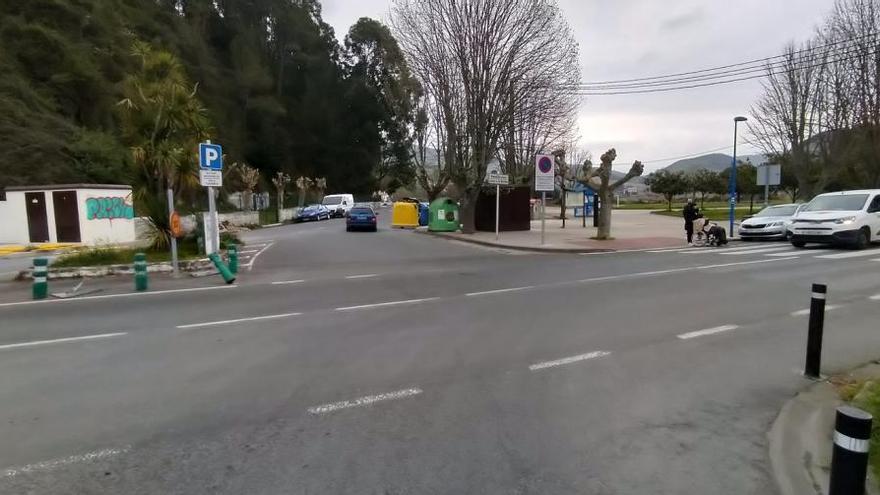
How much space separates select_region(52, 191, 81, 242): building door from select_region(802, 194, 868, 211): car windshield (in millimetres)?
26511

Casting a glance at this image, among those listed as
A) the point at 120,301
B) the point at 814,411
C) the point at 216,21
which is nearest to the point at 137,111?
the point at 120,301

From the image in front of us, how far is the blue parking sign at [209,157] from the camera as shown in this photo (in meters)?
13.1

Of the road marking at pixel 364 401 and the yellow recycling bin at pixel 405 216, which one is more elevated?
the yellow recycling bin at pixel 405 216

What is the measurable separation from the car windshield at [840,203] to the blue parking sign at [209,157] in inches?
713

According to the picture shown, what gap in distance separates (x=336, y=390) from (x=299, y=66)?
226 ft

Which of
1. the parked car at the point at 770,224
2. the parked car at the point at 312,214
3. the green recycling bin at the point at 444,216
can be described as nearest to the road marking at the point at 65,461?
the parked car at the point at 770,224

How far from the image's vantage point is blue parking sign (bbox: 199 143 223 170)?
13.1 meters

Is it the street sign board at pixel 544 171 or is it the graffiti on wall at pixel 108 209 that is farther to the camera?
the graffiti on wall at pixel 108 209

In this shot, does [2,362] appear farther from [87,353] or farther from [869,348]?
[869,348]

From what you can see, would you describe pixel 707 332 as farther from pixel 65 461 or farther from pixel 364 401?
pixel 65 461

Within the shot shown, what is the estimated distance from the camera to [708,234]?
20531mm

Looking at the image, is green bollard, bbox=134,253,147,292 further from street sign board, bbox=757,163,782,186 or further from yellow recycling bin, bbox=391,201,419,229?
street sign board, bbox=757,163,782,186

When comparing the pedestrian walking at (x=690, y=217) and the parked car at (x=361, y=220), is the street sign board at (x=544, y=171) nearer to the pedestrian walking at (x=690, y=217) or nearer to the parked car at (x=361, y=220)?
the pedestrian walking at (x=690, y=217)

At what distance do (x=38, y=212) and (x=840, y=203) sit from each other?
2885 centimetres
